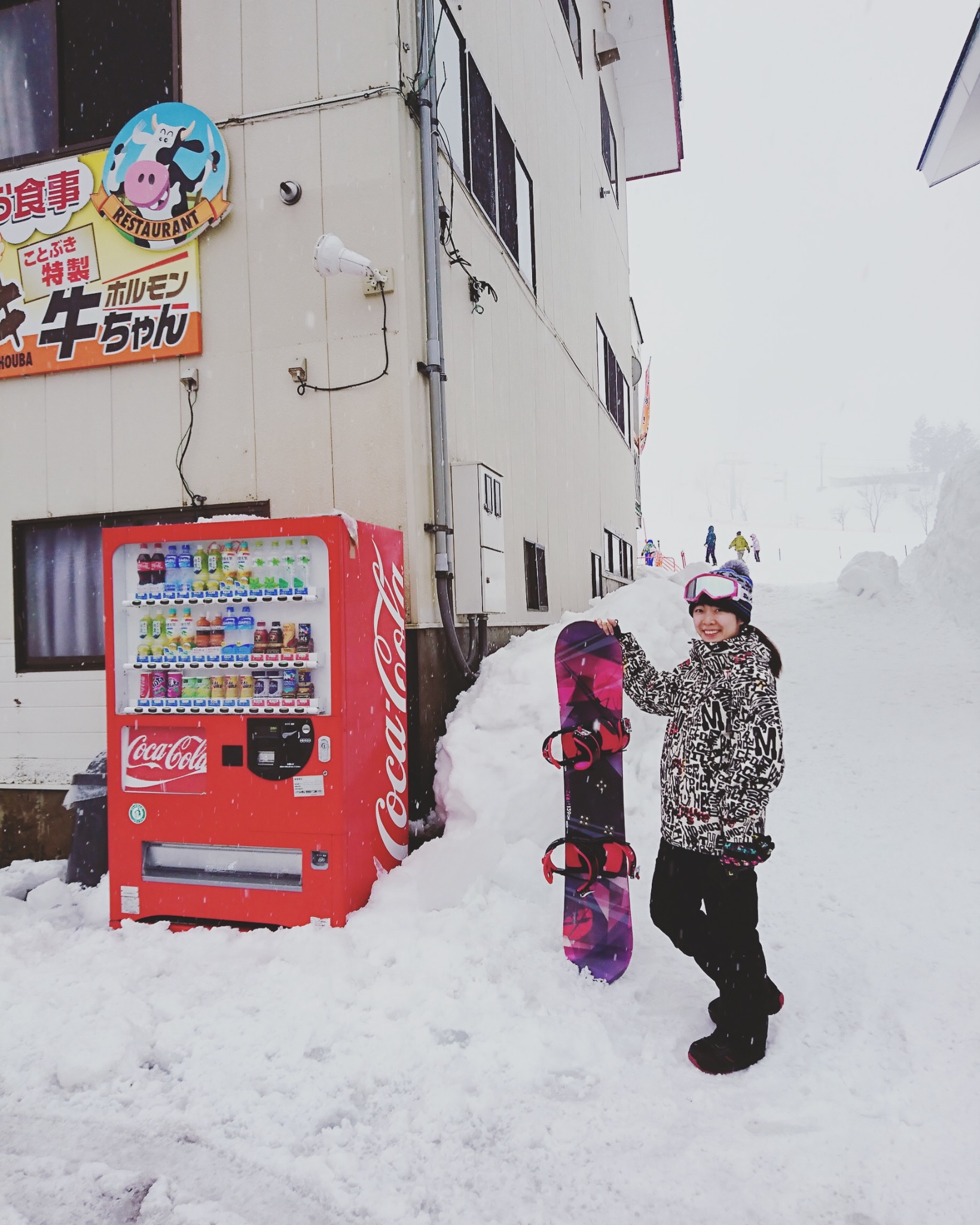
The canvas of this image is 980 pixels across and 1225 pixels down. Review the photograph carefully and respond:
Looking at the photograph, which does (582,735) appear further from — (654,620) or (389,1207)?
(654,620)

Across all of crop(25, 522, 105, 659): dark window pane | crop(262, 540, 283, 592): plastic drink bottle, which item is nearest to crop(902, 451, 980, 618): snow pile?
crop(262, 540, 283, 592): plastic drink bottle

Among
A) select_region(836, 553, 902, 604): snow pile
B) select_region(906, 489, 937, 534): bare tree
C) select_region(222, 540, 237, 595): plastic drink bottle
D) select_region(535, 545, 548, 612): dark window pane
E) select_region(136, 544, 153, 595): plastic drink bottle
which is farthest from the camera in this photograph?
select_region(906, 489, 937, 534): bare tree

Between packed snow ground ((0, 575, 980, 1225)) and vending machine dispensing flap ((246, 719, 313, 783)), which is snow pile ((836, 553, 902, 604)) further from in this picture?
vending machine dispensing flap ((246, 719, 313, 783))

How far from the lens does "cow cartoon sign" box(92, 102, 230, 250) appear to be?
5.75 metres

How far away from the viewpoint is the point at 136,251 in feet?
19.6

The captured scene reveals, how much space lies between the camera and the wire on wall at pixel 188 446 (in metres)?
5.86

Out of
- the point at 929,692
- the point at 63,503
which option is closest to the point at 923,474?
the point at 929,692

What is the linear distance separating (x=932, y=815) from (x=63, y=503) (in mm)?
6967

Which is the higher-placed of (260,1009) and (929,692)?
(929,692)

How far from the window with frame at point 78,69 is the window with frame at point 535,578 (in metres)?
5.15

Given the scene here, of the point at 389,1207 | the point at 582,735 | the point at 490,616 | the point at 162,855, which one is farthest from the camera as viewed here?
the point at 490,616

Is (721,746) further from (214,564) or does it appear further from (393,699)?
(214,564)

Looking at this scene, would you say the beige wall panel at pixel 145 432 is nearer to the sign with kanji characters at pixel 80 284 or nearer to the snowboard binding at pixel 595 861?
the sign with kanji characters at pixel 80 284

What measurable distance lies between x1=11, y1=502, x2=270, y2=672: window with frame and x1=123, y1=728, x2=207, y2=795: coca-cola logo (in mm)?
2016
